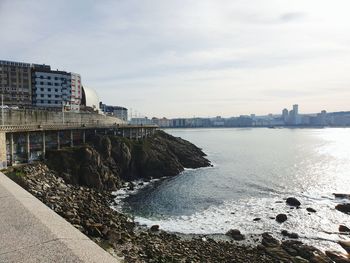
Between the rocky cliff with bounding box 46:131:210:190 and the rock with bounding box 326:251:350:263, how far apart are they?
36.4m

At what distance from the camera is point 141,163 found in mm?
71875

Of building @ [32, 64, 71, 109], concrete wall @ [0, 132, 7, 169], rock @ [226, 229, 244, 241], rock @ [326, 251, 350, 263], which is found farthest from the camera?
building @ [32, 64, 71, 109]

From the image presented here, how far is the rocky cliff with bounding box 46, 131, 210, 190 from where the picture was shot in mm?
51688

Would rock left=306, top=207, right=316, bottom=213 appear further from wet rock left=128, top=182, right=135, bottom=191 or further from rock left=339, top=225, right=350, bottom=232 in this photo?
wet rock left=128, top=182, right=135, bottom=191

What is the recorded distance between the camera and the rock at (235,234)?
34.2 m

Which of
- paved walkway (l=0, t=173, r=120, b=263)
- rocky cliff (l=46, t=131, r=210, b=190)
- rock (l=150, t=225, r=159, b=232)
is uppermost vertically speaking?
paved walkway (l=0, t=173, r=120, b=263)

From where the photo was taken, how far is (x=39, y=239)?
1284cm

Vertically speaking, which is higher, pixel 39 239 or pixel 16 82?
pixel 16 82

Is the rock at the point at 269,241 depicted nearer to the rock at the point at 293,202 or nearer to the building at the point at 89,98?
the rock at the point at 293,202

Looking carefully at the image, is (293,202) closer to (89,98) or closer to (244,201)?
(244,201)

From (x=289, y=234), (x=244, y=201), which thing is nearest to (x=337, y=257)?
(x=289, y=234)

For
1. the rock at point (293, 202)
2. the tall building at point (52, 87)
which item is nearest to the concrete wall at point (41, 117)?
the rock at point (293, 202)

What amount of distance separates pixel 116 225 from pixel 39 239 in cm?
2011

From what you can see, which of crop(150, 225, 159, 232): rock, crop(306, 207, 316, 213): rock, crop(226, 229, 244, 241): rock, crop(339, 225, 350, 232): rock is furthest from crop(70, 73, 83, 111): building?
crop(339, 225, 350, 232): rock
